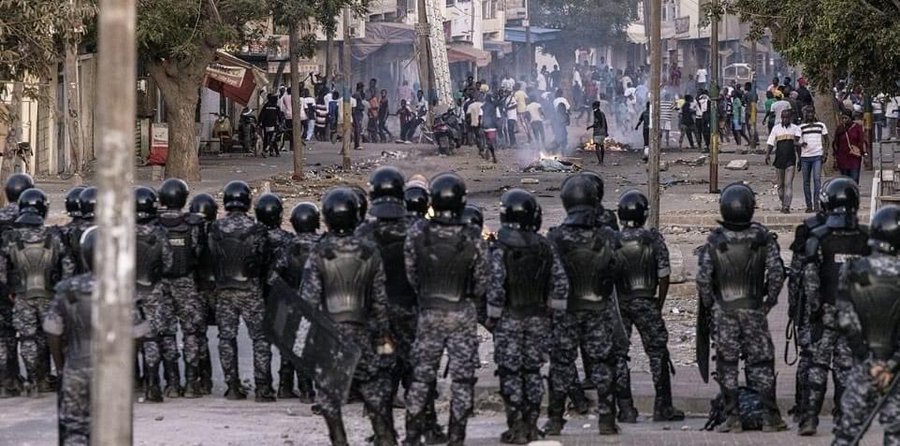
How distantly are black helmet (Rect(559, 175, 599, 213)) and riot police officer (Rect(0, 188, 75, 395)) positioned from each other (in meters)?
3.64

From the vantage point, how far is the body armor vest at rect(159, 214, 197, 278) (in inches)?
480

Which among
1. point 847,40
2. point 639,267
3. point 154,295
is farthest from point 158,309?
point 847,40

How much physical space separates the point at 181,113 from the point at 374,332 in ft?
64.8

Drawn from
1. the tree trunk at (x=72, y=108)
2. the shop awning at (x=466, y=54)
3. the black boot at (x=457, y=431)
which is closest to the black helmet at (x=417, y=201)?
the black boot at (x=457, y=431)

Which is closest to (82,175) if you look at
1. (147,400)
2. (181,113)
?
(181,113)

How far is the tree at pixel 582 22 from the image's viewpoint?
75000 mm

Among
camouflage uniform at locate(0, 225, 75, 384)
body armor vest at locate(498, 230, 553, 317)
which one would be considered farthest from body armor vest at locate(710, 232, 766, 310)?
Answer: camouflage uniform at locate(0, 225, 75, 384)

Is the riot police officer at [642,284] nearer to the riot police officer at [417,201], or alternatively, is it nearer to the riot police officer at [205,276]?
the riot police officer at [417,201]

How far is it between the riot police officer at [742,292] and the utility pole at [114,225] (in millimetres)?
5434

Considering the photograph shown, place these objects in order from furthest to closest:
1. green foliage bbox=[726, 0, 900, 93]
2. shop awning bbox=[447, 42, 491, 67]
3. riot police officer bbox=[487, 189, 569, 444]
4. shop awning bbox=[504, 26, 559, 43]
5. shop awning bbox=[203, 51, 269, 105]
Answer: shop awning bbox=[504, 26, 559, 43] < shop awning bbox=[447, 42, 491, 67] < shop awning bbox=[203, 51, 269, 105] < green foliage bbox=[726, 0, 900, 93] < riot police officer bbox=[487, 189, 569, 444]

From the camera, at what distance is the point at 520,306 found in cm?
1034

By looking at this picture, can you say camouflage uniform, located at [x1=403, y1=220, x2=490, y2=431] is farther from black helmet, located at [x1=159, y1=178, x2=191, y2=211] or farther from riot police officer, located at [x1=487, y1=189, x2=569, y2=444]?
black helmet, located at [x1=159, y1=178, x2=191, y2=211]

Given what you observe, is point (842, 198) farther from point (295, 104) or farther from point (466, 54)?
point (466, 54)

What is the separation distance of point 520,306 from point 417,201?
4.10ft
